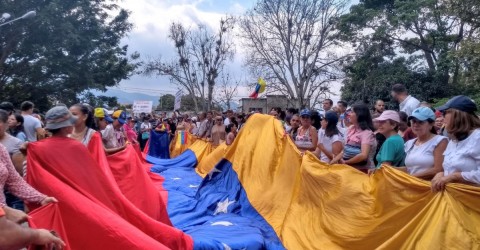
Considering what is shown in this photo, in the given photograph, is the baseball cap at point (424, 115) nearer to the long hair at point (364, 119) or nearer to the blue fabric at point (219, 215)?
the long hair at point (364, 119)

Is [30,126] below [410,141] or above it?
below

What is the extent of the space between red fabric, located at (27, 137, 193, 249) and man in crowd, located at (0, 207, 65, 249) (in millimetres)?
1107

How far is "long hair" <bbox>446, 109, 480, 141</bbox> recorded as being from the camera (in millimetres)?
4285

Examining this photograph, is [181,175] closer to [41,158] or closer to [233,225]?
[233,225]

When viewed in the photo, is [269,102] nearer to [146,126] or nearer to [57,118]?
[146,126]

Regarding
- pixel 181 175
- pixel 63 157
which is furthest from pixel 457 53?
pixel 63 157

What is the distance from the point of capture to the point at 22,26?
25766 mm

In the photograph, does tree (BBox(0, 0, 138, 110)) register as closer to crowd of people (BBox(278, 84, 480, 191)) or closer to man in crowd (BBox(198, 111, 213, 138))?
man in crowd (BBox(198, 111, 213, 138))

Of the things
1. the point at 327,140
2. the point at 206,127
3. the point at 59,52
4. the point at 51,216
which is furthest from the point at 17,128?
the point at 59,52

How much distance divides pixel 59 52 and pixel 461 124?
26011mm

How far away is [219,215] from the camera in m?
7.58

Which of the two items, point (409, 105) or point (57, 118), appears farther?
point (409, 105)

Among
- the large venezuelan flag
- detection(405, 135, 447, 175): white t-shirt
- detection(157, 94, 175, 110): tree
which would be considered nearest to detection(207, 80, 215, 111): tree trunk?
detection(157, 94, 175, 110): tree

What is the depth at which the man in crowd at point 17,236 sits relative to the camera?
8.31 ft
